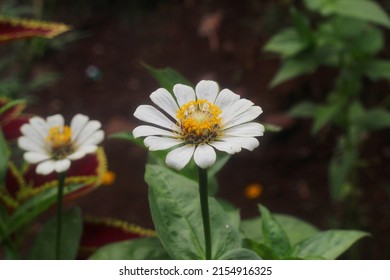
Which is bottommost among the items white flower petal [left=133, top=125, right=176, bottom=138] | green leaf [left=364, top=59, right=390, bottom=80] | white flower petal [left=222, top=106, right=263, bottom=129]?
white flower petal [left=133, top=125, right=176, bottom=138]

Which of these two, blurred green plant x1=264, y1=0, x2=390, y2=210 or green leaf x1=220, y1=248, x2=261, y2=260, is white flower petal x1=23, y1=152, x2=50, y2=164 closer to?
green leaf x1=220, y1=248, x2=261, y2=260

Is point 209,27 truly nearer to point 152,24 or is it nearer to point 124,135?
point 152,24

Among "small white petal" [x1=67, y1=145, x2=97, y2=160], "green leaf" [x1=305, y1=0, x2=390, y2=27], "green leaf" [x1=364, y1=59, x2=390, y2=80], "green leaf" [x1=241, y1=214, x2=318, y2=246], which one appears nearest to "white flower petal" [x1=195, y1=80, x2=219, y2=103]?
"small white petal" [x1=67, y1=145, x2=97, y2=160]

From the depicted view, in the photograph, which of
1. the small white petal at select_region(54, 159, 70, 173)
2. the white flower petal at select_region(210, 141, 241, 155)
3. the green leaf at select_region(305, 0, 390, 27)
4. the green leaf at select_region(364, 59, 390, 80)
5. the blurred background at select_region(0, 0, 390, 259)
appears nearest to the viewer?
the white flower petal at select_region(210, 141, 241, 155)

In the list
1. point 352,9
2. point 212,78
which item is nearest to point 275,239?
point 352,9

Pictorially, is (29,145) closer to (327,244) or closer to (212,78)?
(327,244)

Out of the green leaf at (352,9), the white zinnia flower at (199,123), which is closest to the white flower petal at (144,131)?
the white zinnia flower at (199,123)
